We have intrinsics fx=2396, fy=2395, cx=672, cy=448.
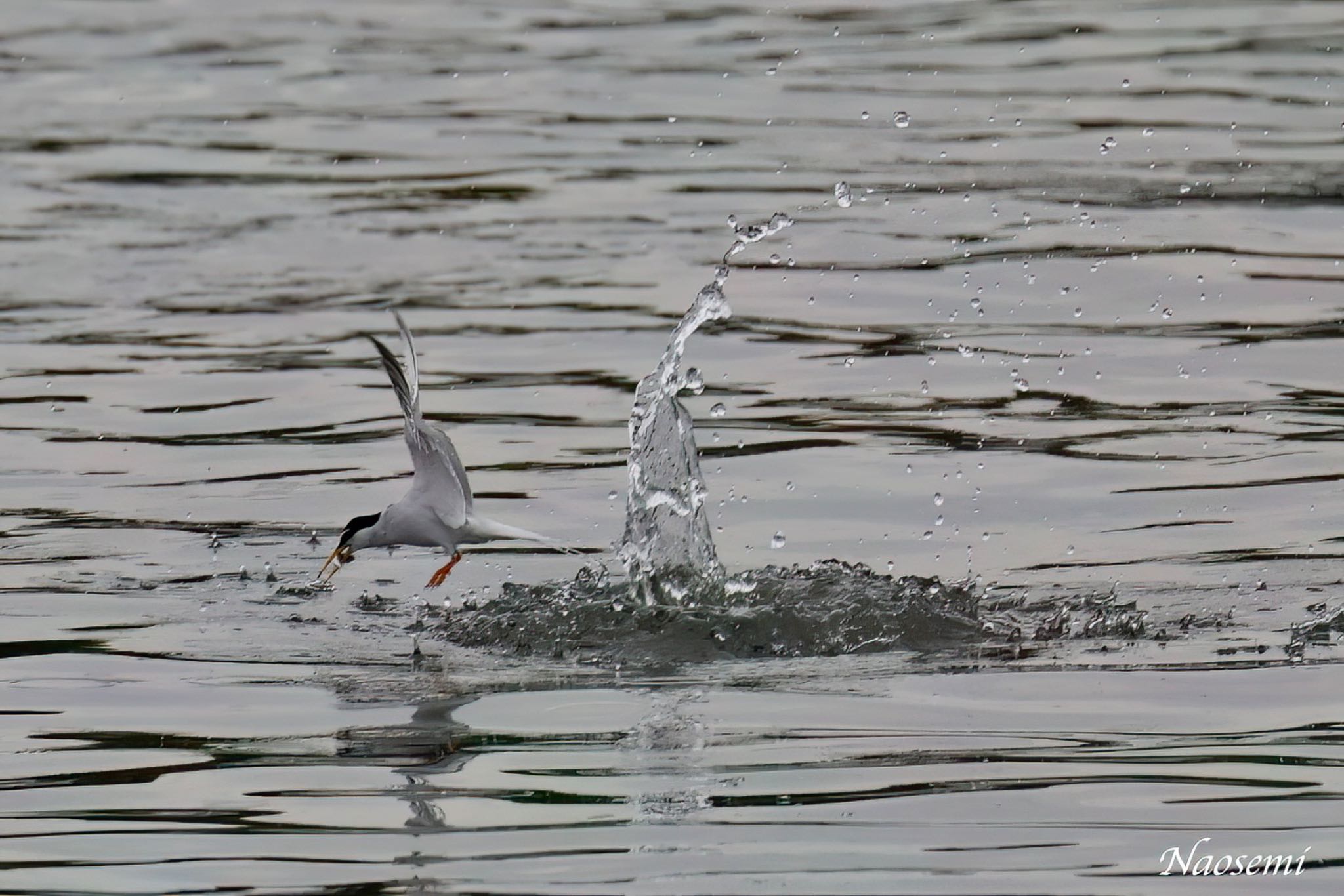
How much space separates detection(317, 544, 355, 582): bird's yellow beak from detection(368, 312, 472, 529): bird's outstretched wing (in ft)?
1.08

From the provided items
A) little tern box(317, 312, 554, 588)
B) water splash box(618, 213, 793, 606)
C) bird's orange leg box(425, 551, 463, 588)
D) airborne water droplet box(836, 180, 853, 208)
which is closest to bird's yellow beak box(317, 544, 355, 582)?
little tern box(317, 312, 554, 588)

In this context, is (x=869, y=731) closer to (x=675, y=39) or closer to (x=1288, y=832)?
(x=1288, y=832)

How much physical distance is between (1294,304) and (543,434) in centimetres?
452

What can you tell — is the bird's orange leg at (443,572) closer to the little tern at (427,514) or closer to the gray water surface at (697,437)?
the little tern at (427,514)

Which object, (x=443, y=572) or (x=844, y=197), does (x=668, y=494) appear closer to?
(x=443, y=572)

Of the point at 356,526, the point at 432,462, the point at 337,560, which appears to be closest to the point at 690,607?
the point at 432,462

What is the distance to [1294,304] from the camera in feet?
43.6

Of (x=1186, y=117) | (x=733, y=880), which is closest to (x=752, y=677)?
(x=733, y=880)

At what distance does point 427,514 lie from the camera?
847 centimetres

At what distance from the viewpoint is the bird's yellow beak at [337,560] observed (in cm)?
841

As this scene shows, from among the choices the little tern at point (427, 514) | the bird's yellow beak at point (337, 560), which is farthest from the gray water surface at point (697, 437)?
the little tern at point (427, 514)

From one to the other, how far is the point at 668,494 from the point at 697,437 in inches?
93.5

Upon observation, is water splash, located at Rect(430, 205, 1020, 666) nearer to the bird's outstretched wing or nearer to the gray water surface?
the gray water surface

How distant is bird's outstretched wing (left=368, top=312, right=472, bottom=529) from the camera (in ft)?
27.0
